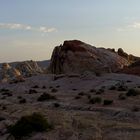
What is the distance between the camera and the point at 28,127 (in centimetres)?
1734

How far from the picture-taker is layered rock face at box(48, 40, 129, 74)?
199 ft

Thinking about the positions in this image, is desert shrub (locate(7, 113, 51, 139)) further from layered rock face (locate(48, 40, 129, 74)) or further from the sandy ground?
layered rock face (locate(48, 40, 129, 74))

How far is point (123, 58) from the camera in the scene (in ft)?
229

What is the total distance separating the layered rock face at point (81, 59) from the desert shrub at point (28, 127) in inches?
1636

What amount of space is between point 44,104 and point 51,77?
86.2 feet

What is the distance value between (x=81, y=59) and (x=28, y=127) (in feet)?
145

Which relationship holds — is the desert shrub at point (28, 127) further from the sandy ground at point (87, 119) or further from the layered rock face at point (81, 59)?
the layered rock face at point (81, 59)

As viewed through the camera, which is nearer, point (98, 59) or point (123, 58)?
point (98, 59)

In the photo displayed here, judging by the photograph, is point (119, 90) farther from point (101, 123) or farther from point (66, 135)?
point (66, 135)

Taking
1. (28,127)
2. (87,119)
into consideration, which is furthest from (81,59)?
(28,127)

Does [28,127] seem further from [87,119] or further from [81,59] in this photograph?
[81,59]

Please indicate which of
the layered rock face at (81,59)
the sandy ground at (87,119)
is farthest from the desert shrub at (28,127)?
the layered rock face at (81,59)

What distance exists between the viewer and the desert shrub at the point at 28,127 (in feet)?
55.8

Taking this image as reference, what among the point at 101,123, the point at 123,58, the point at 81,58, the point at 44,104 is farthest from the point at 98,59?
the point at 101,123
